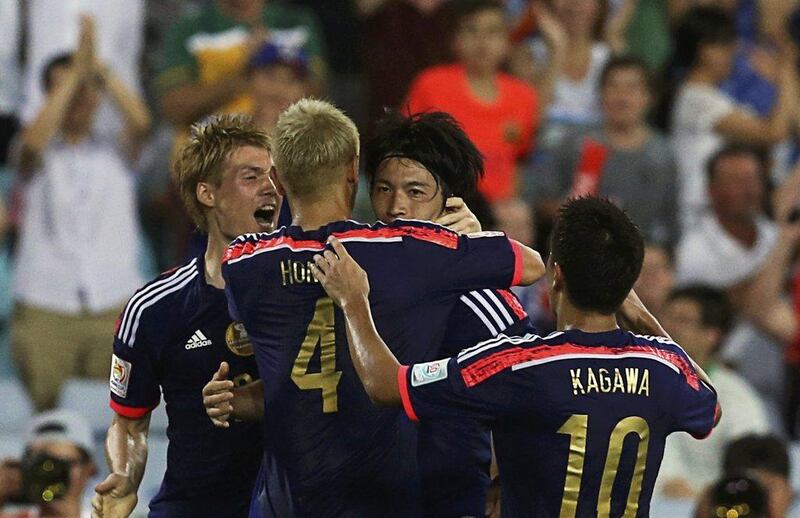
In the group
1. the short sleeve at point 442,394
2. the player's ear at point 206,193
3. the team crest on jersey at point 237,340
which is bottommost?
the short sleeve at point 442,394

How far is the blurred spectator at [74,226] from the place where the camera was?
8695mm

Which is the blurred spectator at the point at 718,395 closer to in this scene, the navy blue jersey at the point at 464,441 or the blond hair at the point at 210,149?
the navy blue jersey at the point at 464,441

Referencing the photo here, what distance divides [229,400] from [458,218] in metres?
0.80

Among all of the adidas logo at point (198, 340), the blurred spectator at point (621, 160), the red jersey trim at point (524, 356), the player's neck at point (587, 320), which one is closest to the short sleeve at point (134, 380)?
the adidas logo at point (198, 340)

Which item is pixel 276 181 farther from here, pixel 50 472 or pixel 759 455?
pixel 759 455

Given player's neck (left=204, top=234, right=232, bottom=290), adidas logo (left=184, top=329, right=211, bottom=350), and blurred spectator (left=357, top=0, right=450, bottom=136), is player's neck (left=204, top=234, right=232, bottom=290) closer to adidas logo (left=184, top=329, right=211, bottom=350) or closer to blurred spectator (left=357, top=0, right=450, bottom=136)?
adidas logo (left=184, top=329, right=211, bottom=350)

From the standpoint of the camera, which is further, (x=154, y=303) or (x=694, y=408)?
(x=154, y=303)

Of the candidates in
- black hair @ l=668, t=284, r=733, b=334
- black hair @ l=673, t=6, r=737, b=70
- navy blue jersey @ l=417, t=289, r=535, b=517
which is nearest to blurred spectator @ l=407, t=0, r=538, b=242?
black hair @ l=668, t=284, r=733, b=334

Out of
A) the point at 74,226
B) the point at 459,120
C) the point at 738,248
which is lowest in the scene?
the point at 738,248

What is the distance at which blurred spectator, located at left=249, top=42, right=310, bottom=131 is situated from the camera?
8586 mm

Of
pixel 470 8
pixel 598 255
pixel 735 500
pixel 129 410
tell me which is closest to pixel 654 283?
pixel 470 8

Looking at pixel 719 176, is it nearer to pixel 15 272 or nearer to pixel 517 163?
pixel 517 163

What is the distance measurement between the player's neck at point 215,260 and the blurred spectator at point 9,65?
4.82 metres

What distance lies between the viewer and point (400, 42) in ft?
31.1
